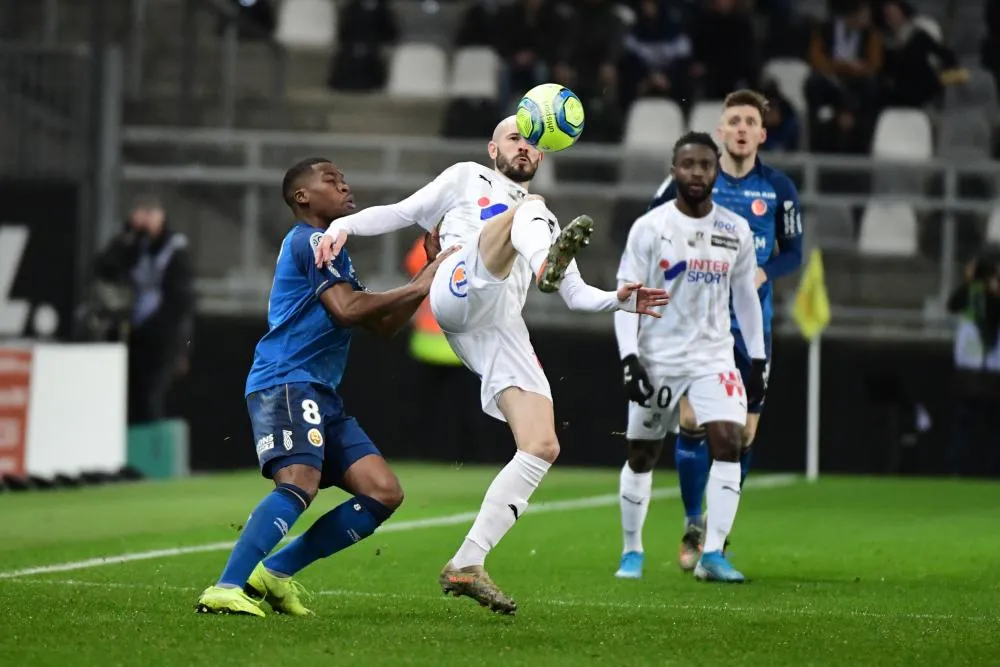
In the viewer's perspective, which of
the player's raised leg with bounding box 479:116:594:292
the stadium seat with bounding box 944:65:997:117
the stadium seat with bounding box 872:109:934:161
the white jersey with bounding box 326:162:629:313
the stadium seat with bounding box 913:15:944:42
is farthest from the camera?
the stadium seat with bounding box 913:15:944:42

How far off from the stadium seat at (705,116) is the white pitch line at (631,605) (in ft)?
41.3

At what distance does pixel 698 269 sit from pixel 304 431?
9.14 ft

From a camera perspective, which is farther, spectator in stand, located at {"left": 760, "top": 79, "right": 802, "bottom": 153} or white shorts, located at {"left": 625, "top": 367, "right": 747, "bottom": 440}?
spectator in stand, located at {"left": 760, "top": 79, "right": 802, "bottom": 153}

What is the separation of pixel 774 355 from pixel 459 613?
1115 cm

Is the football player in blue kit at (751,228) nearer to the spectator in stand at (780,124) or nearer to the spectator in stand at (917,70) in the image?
the spectator in stand at (780,124)

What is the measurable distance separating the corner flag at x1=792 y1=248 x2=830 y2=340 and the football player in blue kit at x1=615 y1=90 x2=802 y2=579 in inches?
267

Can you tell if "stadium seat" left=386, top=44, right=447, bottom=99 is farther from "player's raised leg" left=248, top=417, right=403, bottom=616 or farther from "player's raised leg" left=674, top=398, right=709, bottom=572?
"player's raised leg" left=248, top=417, right=403, bottom=616

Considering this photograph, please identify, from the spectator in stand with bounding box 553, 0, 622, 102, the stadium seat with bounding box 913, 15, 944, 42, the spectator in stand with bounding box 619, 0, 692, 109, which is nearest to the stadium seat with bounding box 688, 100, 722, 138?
the spectator in stand with bounding box 619, 0, 692, 109

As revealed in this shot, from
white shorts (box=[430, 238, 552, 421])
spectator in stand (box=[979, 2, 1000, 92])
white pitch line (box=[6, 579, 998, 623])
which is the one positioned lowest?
white pitch line (box=[6, 579, 998, 623])

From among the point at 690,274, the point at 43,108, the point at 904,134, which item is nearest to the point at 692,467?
the point at 690,274

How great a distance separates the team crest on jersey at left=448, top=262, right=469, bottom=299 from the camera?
7.61 metres

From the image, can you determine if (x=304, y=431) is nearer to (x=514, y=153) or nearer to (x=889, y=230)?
(x=514, y=153)

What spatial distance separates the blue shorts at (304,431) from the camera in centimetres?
743

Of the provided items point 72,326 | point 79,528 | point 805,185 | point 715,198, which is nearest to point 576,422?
point 805,185
